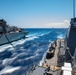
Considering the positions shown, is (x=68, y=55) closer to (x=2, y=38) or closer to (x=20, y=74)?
(x=20, y=74)

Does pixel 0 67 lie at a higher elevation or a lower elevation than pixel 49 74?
lower

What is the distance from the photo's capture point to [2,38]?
205ft

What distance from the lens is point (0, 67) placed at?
92.1 ft

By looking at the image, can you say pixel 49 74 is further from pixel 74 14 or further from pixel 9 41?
pixel 9 41

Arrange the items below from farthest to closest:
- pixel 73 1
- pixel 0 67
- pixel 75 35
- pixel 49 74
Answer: pixel 0 67, pixel 49 74, pixel 73 1, pixel 75 35

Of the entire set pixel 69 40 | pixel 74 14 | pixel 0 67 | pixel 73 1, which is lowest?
pixel 0 67

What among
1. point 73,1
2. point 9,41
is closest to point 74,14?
point 73,1

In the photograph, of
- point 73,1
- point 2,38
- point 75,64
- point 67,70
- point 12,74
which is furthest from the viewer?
point 2,38

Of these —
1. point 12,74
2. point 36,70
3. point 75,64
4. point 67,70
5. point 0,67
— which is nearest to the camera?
point 67,70

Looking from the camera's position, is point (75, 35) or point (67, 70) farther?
point (75, 35)

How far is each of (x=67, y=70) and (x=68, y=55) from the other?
5.57 m

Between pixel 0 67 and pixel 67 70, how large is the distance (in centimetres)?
2182

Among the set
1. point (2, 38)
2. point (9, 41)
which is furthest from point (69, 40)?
point (9, 41)

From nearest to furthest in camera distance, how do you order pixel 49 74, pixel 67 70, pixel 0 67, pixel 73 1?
pixel 67 70 < pixel 73 1 < pixel 49 74 < pixel 0 67
